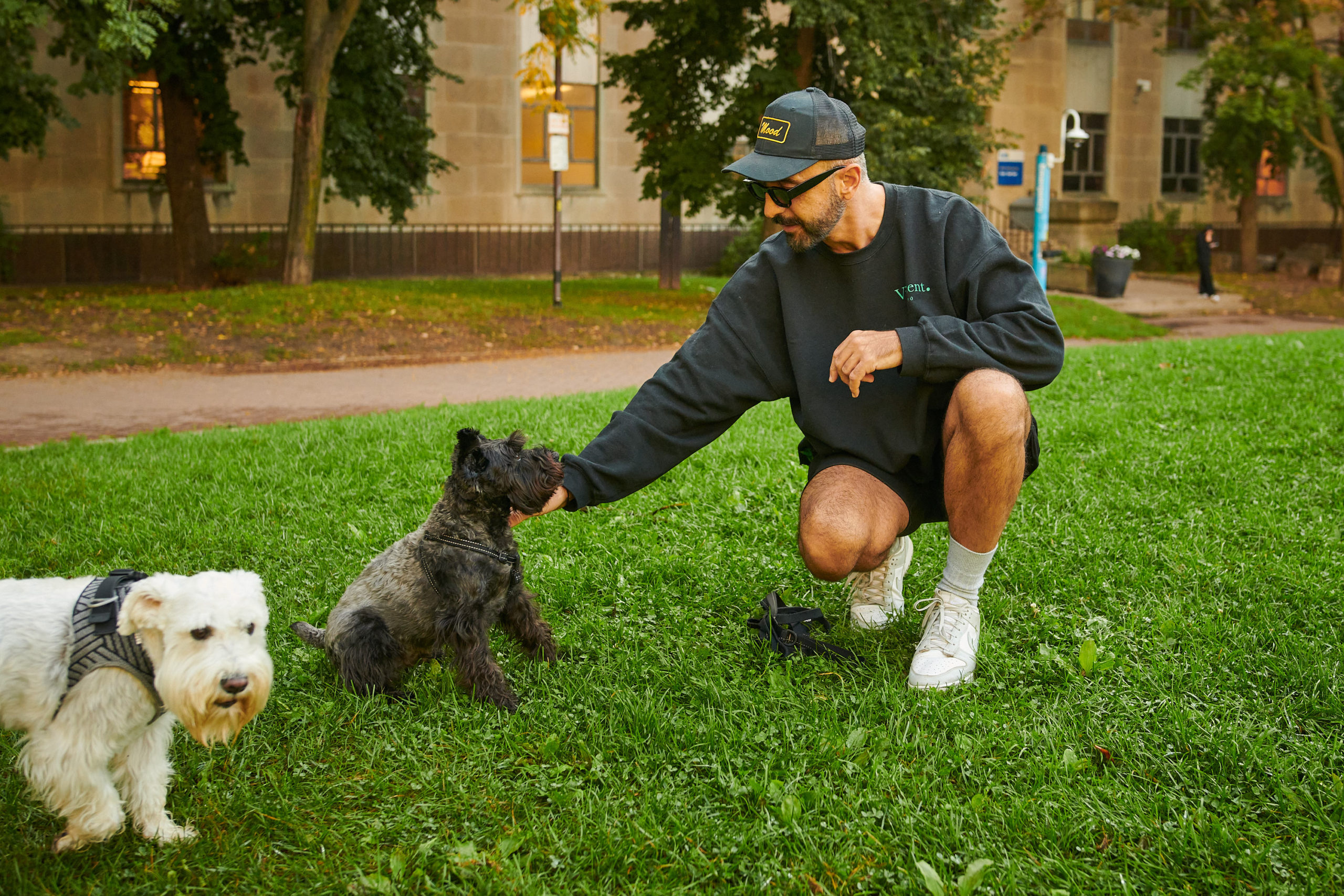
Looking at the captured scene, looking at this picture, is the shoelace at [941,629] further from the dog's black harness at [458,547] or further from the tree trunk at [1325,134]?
the tree trunk at [1325,134]

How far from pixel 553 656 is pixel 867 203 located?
6.34 ft

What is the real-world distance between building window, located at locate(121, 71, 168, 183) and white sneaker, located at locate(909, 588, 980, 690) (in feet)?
76.3

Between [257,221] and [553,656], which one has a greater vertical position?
[257,221]

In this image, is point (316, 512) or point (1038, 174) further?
point (1038, 174)

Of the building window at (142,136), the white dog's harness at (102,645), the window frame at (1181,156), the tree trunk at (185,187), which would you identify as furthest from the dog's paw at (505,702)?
the window frame at (1181,156)

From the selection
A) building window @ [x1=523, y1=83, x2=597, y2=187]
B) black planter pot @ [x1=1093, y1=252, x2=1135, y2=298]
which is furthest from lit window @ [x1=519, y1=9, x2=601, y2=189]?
black planter pot @ [x1=1093, y1=252, x2=1135, y2=298]

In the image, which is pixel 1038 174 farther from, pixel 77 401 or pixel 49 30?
pixel 49 30

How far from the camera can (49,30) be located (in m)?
21.1

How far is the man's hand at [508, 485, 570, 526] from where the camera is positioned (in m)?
→ 3.33

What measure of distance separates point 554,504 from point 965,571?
1415mm

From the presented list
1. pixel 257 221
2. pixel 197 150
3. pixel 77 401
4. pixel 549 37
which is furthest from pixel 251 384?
pixel 257 221

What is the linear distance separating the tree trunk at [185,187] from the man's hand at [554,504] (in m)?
18.6

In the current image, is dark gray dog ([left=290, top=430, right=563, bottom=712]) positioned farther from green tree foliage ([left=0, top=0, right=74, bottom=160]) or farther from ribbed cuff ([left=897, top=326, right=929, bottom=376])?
green tree foliage ([left=0, top=0, right=74, bottom=160])

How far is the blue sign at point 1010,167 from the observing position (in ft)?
57.3
